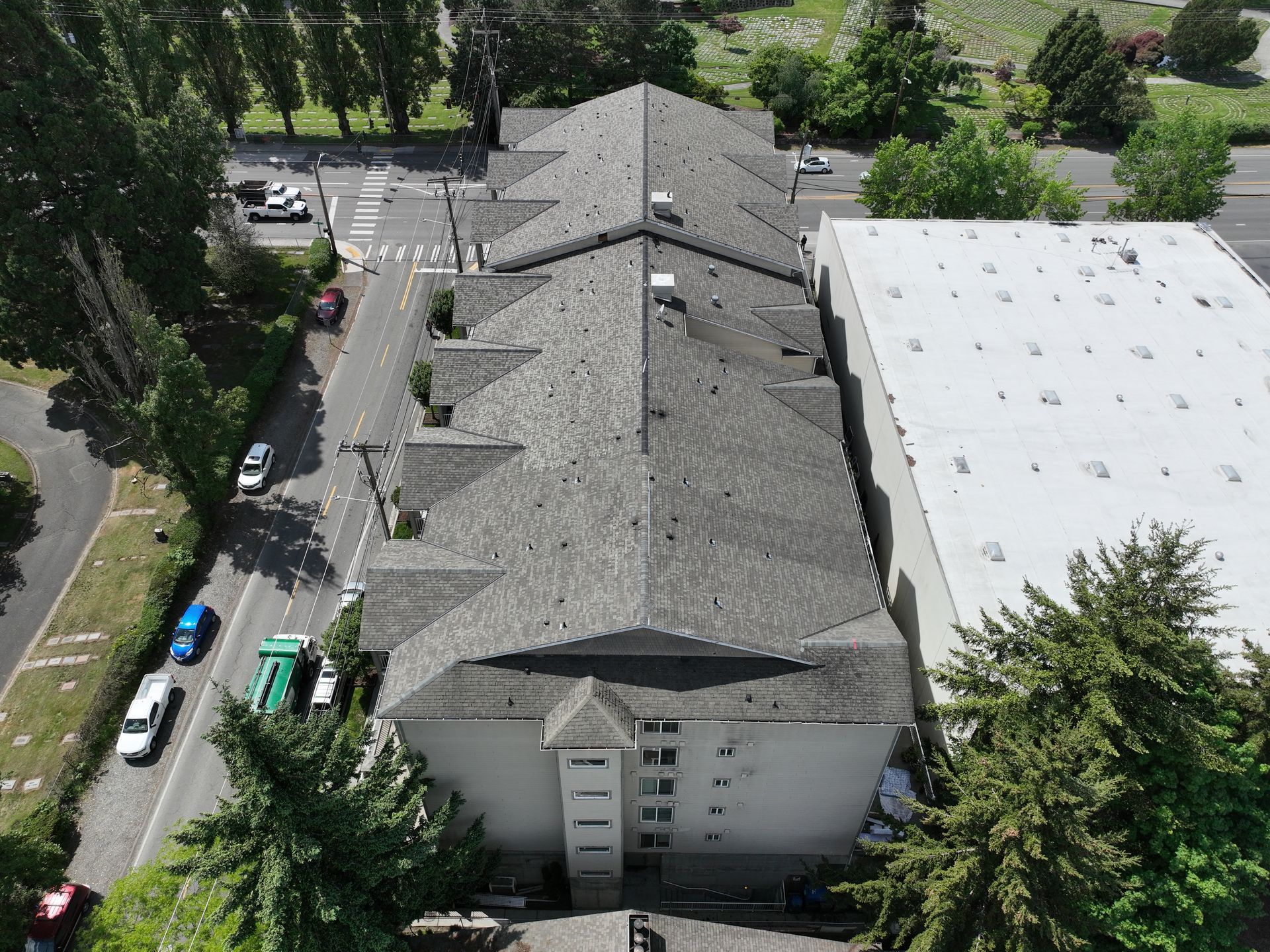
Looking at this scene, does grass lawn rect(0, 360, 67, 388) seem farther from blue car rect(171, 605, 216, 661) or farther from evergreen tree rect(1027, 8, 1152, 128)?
evergreen tree rect(1027, 8, 1152, 128)

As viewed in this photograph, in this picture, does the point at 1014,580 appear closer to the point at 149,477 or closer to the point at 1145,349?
the point at 1145,349

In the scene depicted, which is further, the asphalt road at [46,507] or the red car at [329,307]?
the red car at [329,307]

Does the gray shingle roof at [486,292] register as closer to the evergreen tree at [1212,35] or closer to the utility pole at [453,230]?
the utility pole at [453,230]

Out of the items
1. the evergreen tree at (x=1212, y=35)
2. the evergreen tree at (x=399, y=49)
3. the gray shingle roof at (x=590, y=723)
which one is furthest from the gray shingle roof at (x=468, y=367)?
the evergreen tree at (x=1212, y=35)

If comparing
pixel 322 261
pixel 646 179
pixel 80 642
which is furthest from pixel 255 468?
pixel 646 179

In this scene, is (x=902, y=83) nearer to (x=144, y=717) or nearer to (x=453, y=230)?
(x=453, y=230)

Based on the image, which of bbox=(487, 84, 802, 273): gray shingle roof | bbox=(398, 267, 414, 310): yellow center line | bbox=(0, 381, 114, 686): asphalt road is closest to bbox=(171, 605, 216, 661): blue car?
bbox=(0, 381, 114, 686): asphalt road

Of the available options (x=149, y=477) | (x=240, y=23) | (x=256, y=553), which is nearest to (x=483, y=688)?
(x=256, y=553)
